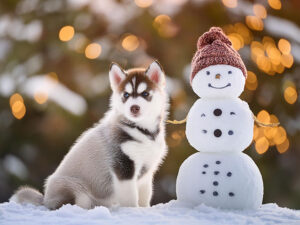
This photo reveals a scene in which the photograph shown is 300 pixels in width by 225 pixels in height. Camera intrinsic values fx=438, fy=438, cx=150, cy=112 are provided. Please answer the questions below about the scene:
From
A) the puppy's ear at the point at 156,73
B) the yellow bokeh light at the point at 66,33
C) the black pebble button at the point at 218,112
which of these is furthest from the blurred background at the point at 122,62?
the black pebble button at the point at 218,112

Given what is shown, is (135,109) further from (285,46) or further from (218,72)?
(285,46)

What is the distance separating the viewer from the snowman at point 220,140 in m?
2.63

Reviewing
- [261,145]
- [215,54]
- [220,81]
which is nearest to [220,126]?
[220,81]

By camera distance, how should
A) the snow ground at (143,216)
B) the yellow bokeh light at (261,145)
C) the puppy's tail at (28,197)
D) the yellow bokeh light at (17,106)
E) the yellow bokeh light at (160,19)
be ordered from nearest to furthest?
the snow ground at (143,216), the puppy's tail at (28,197), the yellow bokeh light at (261,145), the yellow bokeh light at (160,19), the yellow bokeh light at (17,106)

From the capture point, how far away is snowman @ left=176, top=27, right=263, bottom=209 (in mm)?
2627

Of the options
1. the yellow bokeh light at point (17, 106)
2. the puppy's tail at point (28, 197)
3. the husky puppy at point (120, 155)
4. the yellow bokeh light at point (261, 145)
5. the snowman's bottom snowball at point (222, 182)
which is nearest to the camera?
the snowman's bottom snowball at point (222, 182)

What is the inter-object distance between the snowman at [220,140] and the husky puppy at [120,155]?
0.88ft

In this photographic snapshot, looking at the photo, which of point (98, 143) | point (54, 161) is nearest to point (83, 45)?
point (54, 161)

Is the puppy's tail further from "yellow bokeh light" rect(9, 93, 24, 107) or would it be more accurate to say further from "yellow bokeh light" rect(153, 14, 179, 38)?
"yellow bokeh light" rect(153, 14, 179, 38)

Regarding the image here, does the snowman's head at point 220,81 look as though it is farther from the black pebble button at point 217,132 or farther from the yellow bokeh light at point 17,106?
the yellow bokeh light at point 17,106

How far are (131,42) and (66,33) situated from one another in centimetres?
79

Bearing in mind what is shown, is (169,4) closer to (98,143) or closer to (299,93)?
(299,93)

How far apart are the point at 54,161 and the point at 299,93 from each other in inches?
126

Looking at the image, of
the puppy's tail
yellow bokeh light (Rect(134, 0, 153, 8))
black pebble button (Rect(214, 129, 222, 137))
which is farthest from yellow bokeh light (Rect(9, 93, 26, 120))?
black pebble button (Rect(214, 129, 222, 137))
